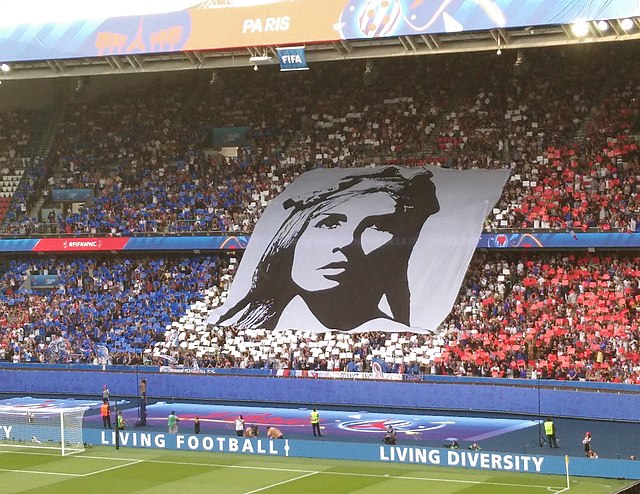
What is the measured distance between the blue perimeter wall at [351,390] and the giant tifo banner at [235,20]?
1166 centimetres

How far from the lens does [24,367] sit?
1980 inches

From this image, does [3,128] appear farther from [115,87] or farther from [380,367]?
[380,367]

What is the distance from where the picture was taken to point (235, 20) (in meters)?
43.6

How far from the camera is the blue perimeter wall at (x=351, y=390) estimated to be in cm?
3966

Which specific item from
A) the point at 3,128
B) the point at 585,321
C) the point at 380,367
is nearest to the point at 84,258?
the point at 3,128

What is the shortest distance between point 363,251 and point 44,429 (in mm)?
14669

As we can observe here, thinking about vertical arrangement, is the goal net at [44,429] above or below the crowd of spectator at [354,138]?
below

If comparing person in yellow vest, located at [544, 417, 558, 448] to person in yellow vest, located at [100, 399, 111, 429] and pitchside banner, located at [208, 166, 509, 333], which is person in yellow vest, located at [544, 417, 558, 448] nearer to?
pitchside banner, located at [208, 166, 509, 333]

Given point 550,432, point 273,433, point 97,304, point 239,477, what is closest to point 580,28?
point 550,432

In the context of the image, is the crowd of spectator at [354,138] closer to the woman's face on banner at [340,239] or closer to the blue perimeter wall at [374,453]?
the woman's face on banner at [340,239]

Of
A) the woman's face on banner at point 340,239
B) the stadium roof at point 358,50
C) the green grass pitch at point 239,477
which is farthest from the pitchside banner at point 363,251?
the green grass pitch at point 239,477

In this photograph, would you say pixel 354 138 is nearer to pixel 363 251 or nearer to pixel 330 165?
pixel 330 165

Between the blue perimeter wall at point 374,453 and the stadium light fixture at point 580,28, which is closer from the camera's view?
the blue perimeter wall at point 374,453

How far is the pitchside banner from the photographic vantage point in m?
46.3
